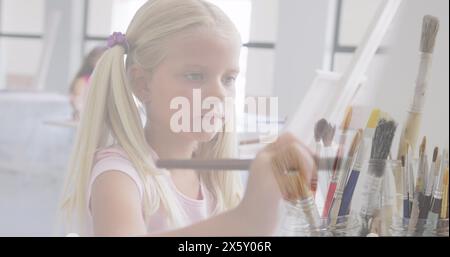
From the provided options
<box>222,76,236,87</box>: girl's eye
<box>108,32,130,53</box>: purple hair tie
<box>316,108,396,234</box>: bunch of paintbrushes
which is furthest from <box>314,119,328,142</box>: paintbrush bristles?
<box>108,32,130,53</box>: purple hair tie

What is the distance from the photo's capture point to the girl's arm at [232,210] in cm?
56

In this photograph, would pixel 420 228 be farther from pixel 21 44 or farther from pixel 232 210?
pixel 21 44

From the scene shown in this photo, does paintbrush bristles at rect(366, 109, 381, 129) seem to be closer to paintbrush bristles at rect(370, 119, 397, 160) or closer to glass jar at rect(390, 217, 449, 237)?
paintbrush bristles at rect(370, 119, 397, 160)

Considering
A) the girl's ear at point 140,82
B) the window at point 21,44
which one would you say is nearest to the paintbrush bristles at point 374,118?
the girl's ear at point 140,82

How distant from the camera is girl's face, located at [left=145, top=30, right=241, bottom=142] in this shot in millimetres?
577

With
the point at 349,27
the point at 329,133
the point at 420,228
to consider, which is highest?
the point at 349,27

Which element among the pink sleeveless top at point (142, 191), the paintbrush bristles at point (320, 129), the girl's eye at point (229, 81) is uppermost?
the girl's eye at point (229, 81)

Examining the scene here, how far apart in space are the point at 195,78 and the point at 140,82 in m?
0.06

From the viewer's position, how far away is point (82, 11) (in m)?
0.59

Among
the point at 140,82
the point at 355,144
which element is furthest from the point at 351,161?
the point at 140,82

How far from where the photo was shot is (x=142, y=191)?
572mm

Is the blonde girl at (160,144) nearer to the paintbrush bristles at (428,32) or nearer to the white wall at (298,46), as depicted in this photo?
the white wall at (298,46)
